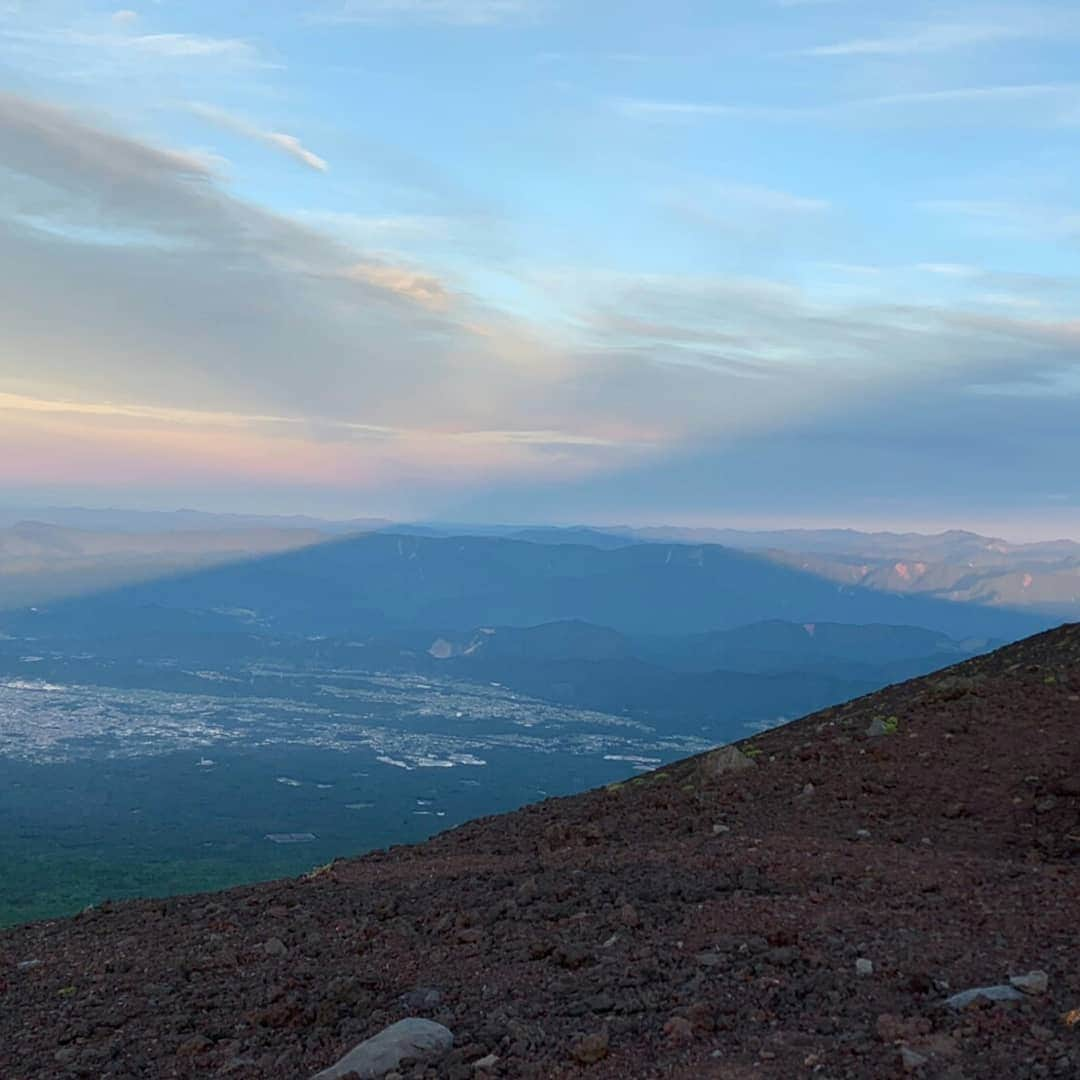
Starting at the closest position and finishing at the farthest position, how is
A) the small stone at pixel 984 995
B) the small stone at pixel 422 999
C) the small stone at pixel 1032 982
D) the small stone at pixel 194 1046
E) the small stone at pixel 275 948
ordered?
the small stone at pixel 984 995
the small stone at pixel 1032 982
the small stone at pixel 194 1046
the small stone at pixel 422 999
the small stone at pixel 275 948

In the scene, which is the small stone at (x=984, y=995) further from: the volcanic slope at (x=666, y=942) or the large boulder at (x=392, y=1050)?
the large boulder at (x=392, y=1050)

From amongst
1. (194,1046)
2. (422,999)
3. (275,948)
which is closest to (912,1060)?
(422,999)

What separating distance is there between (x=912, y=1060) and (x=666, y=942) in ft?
10.7

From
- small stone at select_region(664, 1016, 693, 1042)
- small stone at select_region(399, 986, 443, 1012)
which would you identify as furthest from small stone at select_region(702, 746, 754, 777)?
small stone at select_region(664, 1016, 693, 1042)

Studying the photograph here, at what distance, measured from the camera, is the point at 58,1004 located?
10.2 metres

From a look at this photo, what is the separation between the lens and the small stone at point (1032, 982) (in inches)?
298

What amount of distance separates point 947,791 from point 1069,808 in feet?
5.04

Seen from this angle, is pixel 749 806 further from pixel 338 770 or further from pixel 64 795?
pixel 338 770

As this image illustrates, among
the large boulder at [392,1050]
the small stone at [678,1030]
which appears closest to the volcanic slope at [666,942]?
the small stone at [678,1030]

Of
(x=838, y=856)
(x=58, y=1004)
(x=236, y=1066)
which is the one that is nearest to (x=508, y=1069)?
(x=236, y=1066)

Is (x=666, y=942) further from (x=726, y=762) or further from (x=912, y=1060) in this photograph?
(x=726, y=762)

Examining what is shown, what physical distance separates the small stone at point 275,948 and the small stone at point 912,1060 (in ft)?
21.2

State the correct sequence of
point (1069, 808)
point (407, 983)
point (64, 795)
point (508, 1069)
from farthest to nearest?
1. point (64, 795)
2. point (1069, 808)
3. point (407, 983)
4. point (508, 1069)

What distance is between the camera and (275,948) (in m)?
11.0
